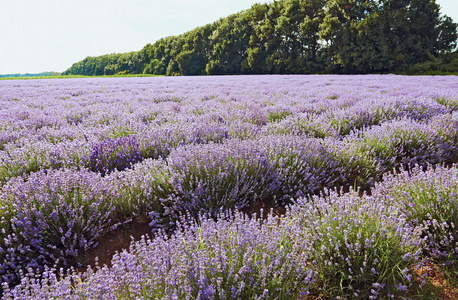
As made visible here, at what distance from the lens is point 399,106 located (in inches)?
205

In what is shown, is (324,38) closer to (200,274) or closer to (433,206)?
(433,206)

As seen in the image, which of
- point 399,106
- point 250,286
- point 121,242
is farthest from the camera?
point 399,106

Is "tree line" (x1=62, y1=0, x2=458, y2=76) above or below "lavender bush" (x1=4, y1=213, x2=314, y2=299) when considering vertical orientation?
above

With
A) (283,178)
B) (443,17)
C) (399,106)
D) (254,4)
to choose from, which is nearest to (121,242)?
(283,178)

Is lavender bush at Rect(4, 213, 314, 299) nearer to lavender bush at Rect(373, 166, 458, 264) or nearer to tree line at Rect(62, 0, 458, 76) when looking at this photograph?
lavender bush at Rect(373, 166, 458, 264)

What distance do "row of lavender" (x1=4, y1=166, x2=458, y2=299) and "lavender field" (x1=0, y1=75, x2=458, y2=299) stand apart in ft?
0.04

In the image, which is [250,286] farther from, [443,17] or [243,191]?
[443,17]

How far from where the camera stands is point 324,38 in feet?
104

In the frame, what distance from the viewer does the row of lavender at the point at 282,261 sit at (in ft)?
4.11

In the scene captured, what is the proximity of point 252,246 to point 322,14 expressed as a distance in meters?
38.5

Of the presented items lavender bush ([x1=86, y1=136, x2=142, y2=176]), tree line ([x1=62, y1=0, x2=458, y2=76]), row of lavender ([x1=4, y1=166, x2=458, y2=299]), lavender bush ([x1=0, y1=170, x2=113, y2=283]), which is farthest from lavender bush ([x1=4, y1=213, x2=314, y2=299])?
tree line ([x1=62, y1=0, x2=458, y2=76])

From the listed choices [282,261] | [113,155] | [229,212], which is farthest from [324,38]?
[282,261]

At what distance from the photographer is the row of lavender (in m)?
1.25

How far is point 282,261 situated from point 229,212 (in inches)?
26.4
